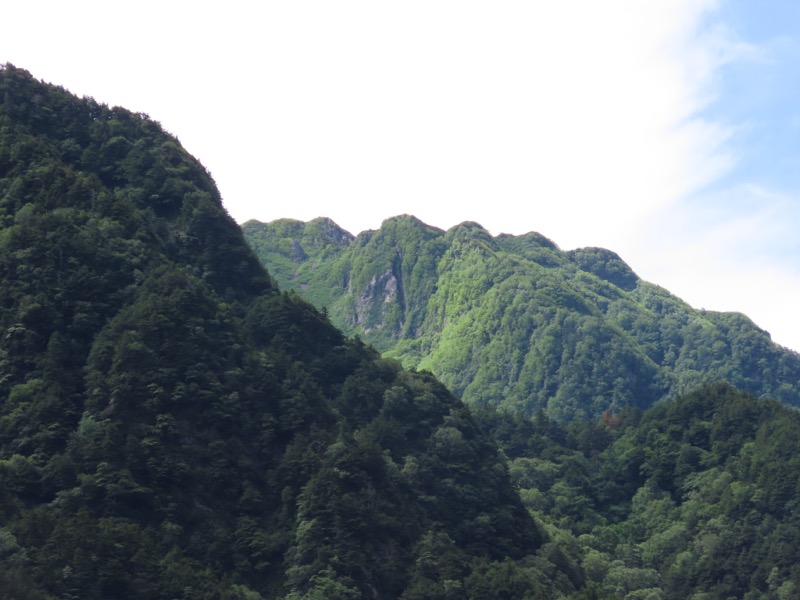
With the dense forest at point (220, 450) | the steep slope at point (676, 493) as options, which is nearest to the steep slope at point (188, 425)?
the dense forest at point (220, 450)

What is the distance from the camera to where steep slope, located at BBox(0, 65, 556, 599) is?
84438 millimetres

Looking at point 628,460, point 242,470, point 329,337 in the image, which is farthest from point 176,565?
point 628,460

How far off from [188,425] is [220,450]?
3310mm

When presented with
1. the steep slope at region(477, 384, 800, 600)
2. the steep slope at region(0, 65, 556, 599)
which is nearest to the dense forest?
the steep slope at region(0, 65, 556, 599)

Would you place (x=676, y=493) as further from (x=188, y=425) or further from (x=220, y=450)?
(x=188, y=425)

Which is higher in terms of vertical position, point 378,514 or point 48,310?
point 48,310

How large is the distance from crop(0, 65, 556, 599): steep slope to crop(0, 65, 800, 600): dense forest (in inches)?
8.3

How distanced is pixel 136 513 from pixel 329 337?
40.9 m

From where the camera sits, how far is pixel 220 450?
96.1 metres

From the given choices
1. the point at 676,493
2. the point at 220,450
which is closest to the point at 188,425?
the point at 220,450

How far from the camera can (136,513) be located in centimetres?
8662

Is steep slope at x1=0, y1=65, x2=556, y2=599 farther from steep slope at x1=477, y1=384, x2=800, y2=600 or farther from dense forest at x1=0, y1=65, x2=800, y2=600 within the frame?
steep slope at x1=477, y1=384, x2=800, y2=600

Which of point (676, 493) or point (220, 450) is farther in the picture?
point (676, 493)

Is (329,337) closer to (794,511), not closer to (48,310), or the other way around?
(48,310)
